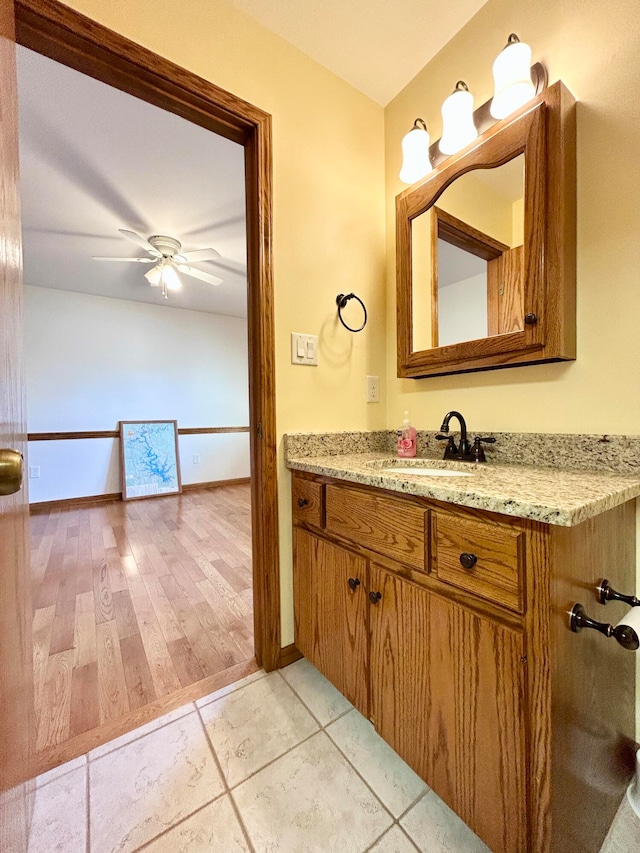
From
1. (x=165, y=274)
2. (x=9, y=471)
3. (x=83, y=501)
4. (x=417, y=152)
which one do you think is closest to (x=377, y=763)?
(x=9, y=471)

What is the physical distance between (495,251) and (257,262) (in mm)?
814

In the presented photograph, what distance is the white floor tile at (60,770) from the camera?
861 mm

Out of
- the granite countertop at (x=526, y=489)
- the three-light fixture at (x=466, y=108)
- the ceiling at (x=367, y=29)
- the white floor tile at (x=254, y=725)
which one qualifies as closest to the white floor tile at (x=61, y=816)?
the white floor tile at (x=254, y=725)

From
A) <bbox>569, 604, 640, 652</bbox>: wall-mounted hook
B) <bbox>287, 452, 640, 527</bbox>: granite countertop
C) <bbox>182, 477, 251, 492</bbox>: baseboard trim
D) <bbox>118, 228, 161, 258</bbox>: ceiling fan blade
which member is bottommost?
<bbox>182, 477, 251, 492</bbox>: baseboard trim

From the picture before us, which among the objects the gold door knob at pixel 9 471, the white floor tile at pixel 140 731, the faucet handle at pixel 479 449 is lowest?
the white floor tile at pixel 140 731

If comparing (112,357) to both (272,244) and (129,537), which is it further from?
(272,244)

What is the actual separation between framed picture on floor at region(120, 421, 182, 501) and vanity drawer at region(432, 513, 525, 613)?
4.02 m

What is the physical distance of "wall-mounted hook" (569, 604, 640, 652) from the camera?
589 millimetres

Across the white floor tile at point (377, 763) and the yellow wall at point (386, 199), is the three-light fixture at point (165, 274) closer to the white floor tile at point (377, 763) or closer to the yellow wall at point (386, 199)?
the yellow wall at point (386, 199)

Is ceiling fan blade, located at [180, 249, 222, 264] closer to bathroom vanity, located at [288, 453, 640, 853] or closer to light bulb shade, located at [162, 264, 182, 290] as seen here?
light bulb shade, located at [162, 264, 182, 290]

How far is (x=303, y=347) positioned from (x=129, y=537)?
2.39 m

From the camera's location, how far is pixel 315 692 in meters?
1.13

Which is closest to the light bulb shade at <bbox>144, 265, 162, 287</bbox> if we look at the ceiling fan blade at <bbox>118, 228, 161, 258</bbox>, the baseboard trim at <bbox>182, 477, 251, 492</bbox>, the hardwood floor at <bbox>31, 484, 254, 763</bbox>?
the ceiling fan blade at <bbox>118, 228, 161, 258</bbox>

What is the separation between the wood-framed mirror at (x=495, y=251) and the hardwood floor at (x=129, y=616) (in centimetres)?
144
